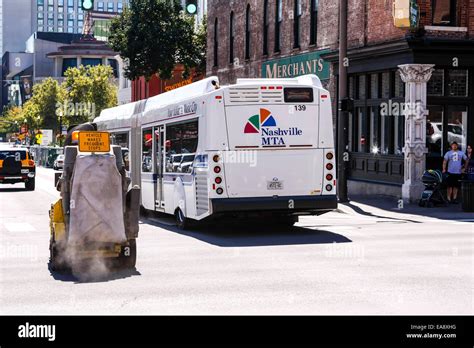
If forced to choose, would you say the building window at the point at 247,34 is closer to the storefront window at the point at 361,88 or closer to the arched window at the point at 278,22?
the arched window at the point at 278,22

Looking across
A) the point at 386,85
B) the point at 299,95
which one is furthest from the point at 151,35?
the point at 299,95

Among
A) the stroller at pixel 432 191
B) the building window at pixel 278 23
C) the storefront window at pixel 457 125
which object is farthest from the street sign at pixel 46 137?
the stroller at pixel 432 191

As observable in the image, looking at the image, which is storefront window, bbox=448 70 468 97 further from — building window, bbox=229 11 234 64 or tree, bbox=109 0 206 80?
tree, bbox=109 0 206 80

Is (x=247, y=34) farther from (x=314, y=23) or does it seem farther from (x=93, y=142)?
(x=93, y=142)

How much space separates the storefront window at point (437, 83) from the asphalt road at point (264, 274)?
339 inches

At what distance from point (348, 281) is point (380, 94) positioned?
1892 centimetres

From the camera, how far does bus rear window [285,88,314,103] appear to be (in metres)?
17.1

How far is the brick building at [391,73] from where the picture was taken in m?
25.9

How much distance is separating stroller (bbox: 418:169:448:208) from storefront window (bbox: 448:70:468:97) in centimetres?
348

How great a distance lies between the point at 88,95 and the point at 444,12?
6485 cm

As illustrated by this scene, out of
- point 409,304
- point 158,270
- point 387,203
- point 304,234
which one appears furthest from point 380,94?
point 409,304

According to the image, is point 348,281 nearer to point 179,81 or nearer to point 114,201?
point 114,201

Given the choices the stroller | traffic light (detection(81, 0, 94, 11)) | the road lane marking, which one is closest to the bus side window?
the road lane marking

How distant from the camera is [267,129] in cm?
1697
